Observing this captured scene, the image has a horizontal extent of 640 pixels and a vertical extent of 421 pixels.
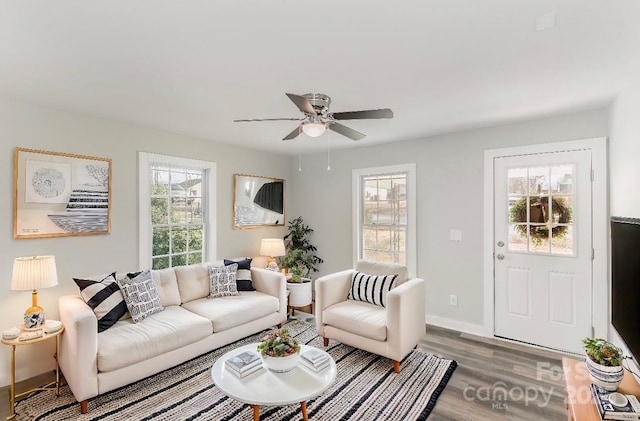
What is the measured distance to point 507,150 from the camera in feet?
11.1

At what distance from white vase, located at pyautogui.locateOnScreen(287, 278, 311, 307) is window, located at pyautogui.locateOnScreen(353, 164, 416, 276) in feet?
3.01

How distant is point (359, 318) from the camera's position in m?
2.95

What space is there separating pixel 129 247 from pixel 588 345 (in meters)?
3.97

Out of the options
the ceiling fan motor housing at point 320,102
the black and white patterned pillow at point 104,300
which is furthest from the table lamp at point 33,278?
the ceiling fan motor housing at point 320,102

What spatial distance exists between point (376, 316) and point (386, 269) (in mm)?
615

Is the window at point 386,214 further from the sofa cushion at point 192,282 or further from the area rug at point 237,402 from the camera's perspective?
the sofa cushion at point 192,282

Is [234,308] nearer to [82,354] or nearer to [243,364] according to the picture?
[243,364]

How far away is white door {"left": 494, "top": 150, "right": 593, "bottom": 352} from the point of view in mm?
3014

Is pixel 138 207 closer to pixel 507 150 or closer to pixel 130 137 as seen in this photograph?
pixel 130 137

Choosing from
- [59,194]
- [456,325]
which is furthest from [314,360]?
[59,194]

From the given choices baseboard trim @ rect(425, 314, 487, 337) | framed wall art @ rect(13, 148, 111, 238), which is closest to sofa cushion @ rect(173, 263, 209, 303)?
framed wall art @ rect(13, 148, 111, 238)

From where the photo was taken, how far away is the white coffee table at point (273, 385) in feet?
6.04

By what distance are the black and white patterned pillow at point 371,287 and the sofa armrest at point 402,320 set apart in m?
0.26

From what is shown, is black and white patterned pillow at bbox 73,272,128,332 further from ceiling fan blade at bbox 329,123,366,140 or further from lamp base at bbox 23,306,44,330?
ceiling fan blade at bbox 329,123,366,140
